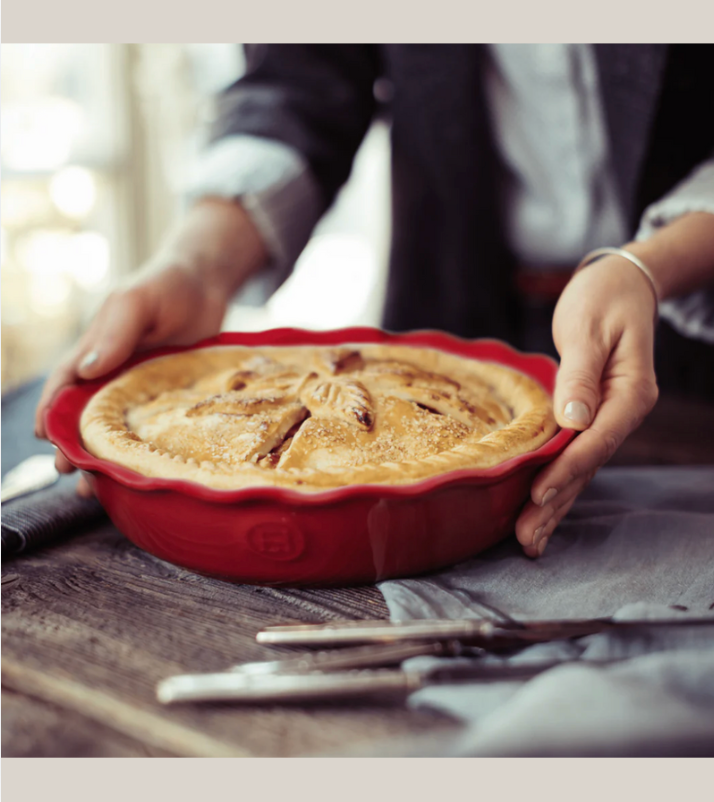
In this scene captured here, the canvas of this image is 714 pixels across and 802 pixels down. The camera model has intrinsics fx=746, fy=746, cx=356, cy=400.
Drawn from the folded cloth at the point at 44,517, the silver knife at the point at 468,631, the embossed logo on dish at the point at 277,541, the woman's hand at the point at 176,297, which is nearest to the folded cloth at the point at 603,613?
the silver knife at the point at 468,631

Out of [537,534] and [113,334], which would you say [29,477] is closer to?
[113,334]

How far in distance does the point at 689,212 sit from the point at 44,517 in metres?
1.31

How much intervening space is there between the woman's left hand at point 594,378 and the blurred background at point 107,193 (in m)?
2.33

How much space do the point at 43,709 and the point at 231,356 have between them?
84cm

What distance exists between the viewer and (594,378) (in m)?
1.12

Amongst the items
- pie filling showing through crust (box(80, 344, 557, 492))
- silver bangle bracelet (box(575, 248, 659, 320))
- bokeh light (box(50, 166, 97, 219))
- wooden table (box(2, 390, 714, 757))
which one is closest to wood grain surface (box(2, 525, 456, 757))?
wooden table (box(2, 390, 714, 757))

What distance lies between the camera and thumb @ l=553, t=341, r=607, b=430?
3.47 feet

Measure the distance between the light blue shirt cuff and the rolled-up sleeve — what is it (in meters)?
0.86

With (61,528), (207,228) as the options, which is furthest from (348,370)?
(207,228)

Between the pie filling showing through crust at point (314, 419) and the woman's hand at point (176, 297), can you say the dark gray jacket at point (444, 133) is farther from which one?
the pie filling showing through crust at point (314, 419)

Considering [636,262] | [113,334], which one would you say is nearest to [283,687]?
[113,334]

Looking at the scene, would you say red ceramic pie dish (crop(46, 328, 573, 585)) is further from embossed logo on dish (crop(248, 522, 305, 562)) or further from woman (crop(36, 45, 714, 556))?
woman (crop(36, 45, 714, 556))

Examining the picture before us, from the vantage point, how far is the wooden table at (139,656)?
0.73 meters

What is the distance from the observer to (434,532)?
3.17 ft
